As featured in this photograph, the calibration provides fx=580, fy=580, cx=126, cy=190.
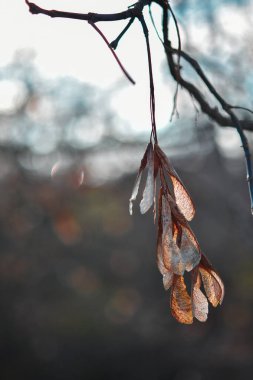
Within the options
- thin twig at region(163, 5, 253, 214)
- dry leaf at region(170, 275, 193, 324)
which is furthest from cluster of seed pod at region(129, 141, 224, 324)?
thin twig at region(163, 5, 253, 214)

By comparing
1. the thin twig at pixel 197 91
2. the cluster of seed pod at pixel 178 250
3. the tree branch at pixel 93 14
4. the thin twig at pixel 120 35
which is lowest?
the cluster of seed pod at pixel 178 250

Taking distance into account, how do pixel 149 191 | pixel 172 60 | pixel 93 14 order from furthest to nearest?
pixel 172 60 < pixel 149 191 < pixel 93 14

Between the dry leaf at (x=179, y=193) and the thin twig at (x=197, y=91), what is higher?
the thin twig at (x=197, y=91)

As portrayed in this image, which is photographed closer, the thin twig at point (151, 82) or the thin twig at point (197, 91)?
the thin twig at point (151, 82)

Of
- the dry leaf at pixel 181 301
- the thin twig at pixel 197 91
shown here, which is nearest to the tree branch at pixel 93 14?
the thin twig at pixel 197 91

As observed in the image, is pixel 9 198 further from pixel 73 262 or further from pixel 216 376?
pixel 216 376

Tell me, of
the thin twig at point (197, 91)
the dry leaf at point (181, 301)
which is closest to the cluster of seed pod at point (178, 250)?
the dry leaf at point (181, 301)

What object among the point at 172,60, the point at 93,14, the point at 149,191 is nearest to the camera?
the point at 93,14

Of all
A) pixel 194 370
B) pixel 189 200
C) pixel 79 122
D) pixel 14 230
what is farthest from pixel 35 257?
pixel 189 200

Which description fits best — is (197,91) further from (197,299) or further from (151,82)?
(197,299)

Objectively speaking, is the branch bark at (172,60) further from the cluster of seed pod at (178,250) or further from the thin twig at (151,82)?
the cluster of seed pod at (178,250)

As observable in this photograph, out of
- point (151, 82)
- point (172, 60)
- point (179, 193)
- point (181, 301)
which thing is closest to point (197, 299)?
point (181, 301)
